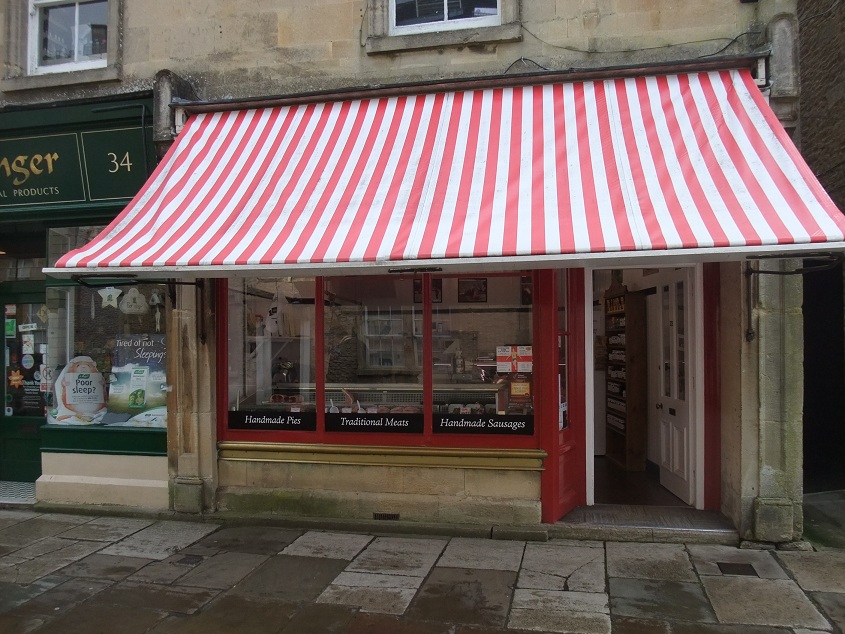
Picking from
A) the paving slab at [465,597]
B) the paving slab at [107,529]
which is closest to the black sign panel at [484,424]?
the paving slab at [465,597]

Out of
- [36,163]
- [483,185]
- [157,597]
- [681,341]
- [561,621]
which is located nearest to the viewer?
[561,621]

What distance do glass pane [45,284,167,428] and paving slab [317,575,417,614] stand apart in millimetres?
3187

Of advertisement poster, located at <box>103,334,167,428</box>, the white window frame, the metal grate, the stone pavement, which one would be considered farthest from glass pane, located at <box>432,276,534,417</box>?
the metal grate

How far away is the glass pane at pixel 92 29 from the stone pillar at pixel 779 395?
7.44 m

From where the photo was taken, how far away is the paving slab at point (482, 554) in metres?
5.12

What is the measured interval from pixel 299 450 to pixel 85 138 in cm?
419

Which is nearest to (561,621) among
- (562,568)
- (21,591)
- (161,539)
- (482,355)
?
(562,568)

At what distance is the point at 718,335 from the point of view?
19.6ft

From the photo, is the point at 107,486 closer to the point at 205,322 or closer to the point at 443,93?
the point at 205,322

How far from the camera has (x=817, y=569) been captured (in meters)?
4.89

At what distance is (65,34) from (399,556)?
7.02 meters

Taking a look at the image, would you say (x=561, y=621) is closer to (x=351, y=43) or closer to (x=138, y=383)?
(x=138, y=383)

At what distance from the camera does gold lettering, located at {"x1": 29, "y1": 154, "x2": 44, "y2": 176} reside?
7027 millimetres

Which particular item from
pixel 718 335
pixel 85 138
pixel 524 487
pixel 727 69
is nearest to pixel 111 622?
pixel 524 487
